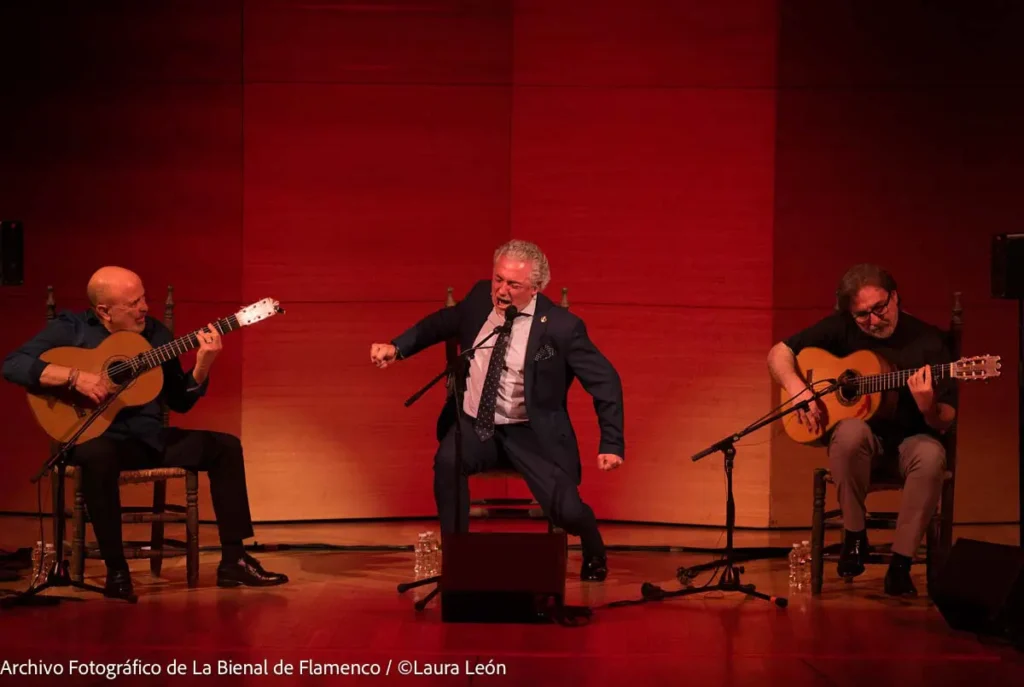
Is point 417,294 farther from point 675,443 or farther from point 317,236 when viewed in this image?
point 675,443

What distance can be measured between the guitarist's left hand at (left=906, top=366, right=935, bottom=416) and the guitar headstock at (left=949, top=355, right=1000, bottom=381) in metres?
0.11

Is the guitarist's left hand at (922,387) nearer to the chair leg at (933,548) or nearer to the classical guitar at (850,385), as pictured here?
the classical guitar at (850,385)

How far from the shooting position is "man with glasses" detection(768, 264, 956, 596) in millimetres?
5039

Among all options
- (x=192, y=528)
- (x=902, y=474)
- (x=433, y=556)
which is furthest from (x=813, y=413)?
(x=192, y=528)

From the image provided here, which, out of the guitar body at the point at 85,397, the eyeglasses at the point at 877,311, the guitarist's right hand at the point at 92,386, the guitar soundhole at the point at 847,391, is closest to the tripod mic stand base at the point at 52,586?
the guitar body at the point at 85,397

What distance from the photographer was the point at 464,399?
5.32 m

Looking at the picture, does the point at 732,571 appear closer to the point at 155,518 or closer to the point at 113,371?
the point at 155,518

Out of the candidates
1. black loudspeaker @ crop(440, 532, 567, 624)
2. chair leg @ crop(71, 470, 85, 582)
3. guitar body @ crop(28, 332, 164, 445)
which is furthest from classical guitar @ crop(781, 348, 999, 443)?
chair leg @ crop(71, 470, 85, 582)

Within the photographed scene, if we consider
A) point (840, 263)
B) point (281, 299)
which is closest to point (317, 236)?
point (281, 299)

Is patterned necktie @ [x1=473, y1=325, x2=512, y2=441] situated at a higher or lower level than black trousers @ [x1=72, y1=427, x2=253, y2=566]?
higher

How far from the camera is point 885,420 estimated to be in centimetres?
526

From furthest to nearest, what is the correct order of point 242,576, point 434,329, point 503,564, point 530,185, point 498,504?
point 530,185 < point 498,504 < point 434,329 < point 242,576 < point 503,564

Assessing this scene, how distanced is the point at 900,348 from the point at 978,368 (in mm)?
413

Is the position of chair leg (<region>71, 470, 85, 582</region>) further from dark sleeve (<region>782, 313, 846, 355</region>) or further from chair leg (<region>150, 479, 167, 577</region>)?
dark sleeve (<region>782, 313, 846, 355</region>)
